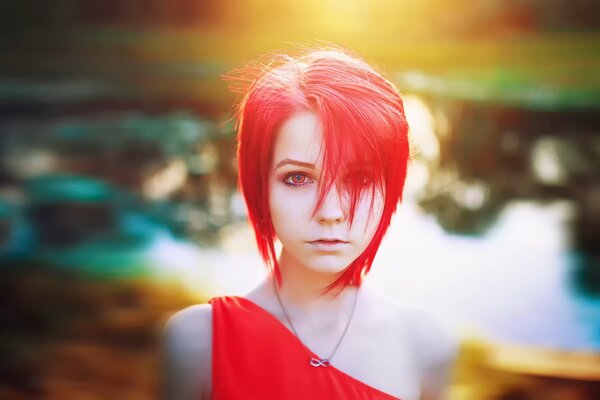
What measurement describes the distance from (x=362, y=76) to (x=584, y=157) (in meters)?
1.48

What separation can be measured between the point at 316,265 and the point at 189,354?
0.71 feet

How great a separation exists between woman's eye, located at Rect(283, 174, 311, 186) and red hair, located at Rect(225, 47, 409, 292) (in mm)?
23

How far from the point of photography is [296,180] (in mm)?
814

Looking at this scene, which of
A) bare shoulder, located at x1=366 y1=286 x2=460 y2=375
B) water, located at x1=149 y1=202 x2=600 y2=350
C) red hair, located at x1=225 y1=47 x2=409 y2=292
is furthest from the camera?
water, located at x1=149 y1=202 x2=600 y2=350

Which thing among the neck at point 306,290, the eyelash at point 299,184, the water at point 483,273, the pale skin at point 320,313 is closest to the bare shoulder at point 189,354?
the pale skin at point 320,313

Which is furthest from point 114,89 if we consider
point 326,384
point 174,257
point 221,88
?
point 326,384

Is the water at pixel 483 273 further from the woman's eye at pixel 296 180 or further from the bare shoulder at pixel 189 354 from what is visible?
the woman's eye at pixel 296 180

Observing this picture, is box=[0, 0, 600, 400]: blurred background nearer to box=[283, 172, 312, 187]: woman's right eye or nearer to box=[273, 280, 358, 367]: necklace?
box=[273, 280, 358, 367]: necklace

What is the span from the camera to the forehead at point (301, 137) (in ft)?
2.61

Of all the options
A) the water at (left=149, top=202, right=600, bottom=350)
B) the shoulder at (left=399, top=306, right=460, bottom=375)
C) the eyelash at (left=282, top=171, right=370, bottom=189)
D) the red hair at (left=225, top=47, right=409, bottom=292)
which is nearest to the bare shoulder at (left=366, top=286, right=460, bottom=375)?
the shoulder at (left=399, top=306, right=460, bottom=375)

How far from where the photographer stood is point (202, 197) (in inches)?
84.0

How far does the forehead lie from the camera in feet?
2.61

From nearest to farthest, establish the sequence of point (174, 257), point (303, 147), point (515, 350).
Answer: point (303, 147) < point (515, 350) < point (174, 257)

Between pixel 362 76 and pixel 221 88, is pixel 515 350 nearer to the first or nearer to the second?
pixel 221 88
